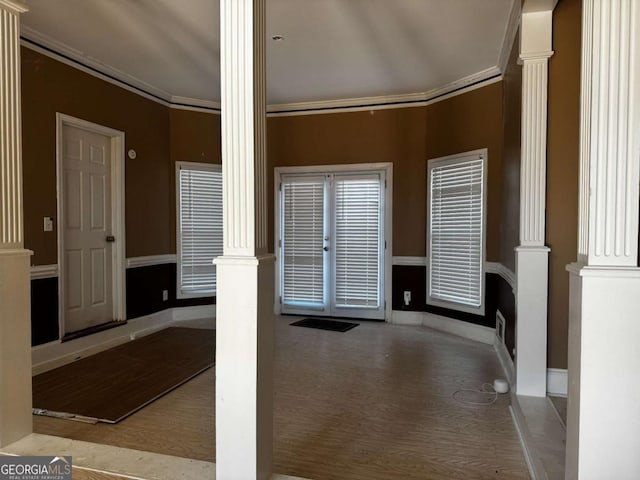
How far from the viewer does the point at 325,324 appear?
524 cm

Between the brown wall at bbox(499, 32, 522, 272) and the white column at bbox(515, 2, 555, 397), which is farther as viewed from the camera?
the brown wall at bbox(499, 32, 522, 272)

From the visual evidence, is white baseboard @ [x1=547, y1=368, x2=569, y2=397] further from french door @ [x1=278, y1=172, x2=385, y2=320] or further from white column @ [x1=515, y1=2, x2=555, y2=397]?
french door @ [x1=278, y1=172, x2=385, y2=320]

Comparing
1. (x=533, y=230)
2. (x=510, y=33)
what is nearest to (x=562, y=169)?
(x=533, y=230)

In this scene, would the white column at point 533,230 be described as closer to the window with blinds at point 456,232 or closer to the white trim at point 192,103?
the window with blinds at point 456,232

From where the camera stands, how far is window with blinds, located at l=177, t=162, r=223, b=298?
539 centimetres

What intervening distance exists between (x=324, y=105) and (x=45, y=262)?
365 cm

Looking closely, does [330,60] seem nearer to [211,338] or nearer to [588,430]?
[211,338]

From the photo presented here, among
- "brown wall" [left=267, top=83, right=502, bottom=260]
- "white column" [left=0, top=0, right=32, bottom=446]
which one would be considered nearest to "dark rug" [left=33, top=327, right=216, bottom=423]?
"white column" [left=0, top=0, right=32, bottom=446]

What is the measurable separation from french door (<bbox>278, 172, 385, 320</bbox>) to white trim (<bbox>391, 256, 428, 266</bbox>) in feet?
0.59

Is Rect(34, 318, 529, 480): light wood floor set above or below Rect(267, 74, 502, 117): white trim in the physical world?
below

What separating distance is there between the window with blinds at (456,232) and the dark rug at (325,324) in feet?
3.46

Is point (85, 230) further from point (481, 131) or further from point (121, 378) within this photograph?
point (481, 131)

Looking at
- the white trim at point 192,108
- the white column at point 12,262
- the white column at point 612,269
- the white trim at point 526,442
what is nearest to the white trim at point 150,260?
the white trim at point 192,108

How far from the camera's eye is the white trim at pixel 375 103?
468cm
